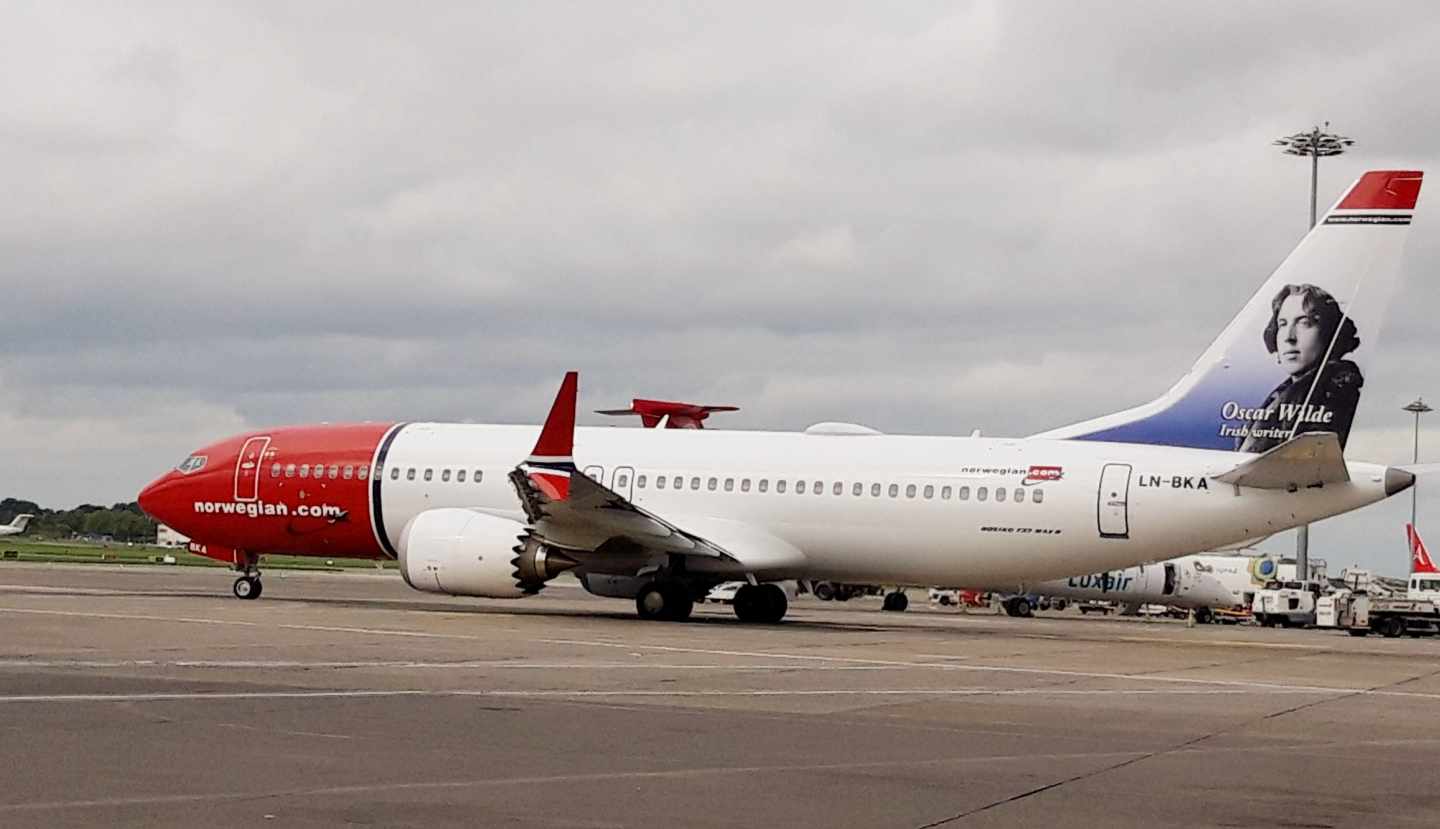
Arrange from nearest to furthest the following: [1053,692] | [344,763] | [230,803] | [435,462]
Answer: [230,803] < [344,763] < [1053,692] < [435,462]

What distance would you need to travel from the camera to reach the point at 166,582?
178ft

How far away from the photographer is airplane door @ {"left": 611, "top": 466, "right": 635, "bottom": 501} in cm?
3453

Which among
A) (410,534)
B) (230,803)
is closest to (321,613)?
(410,534)

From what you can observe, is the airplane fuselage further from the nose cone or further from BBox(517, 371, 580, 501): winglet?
BBox(517, 371, 580, 501): winglet

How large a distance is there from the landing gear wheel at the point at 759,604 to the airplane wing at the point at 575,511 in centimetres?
207

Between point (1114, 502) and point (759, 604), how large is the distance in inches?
313

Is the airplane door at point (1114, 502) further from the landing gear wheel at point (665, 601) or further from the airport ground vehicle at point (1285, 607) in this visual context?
the airport ground vehicle at point (1285, 607)

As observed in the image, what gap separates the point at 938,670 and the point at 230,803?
13.3 meters

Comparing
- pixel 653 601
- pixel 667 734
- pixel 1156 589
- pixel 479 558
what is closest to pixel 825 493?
pixel 653 601

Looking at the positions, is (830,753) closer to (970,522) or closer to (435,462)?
(970,522)

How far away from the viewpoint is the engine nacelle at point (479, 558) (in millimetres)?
32125

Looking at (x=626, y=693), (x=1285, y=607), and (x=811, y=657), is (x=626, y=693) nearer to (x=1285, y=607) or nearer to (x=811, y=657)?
(x=811, y=657)

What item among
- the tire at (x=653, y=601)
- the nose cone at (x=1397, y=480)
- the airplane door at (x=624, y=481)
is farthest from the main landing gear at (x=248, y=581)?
the nose cone at (x=1397, y=480)

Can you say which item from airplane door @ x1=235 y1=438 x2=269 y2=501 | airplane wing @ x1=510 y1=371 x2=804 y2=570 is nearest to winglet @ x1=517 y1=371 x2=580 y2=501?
airplane wing @ x1=510 y1=371 x2=804 y2=570
